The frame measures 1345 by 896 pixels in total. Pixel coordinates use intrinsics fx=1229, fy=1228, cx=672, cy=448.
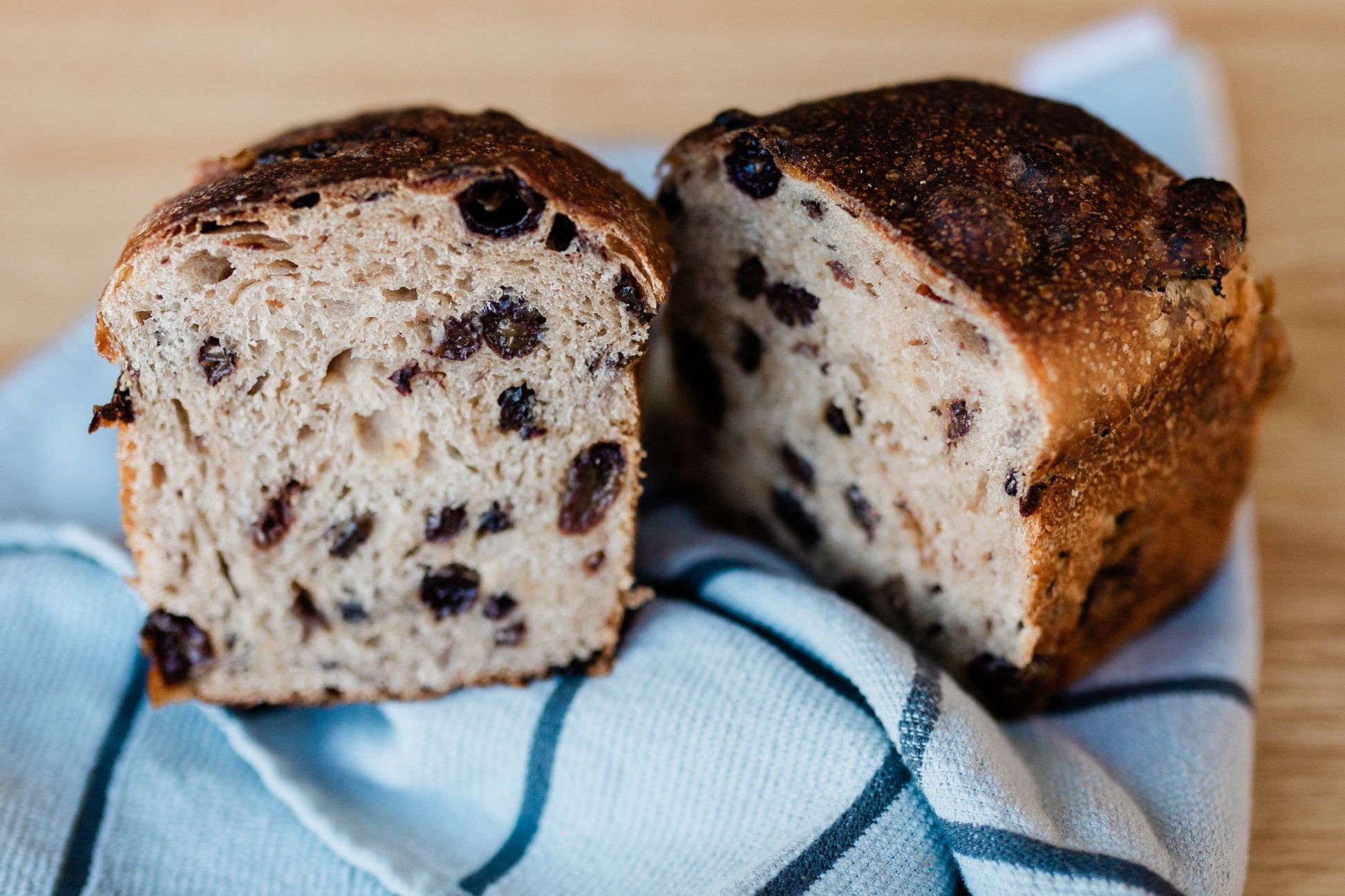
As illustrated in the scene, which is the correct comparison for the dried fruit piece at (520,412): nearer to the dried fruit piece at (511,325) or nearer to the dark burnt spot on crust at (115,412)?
the dried fruit piece at (511,325)

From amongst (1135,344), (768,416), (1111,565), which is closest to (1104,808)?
(1111,565)

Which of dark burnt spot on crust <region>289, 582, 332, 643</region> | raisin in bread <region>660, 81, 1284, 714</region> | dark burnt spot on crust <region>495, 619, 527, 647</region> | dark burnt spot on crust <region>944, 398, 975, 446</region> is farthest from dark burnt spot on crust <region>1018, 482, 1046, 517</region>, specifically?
dark burnt spot on crust <region>289, 582, 332, 643</region>

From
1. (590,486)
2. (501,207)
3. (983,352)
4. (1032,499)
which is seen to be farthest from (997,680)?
(501,207)

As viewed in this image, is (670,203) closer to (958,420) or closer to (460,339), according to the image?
(460,339)

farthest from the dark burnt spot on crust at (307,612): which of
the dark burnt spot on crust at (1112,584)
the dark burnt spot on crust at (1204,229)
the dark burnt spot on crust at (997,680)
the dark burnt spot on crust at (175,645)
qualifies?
the dark burnt spot on crust at (1204,229)

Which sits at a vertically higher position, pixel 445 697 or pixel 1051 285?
pixel 1051 285

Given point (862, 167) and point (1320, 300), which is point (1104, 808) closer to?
point (862, 167)
